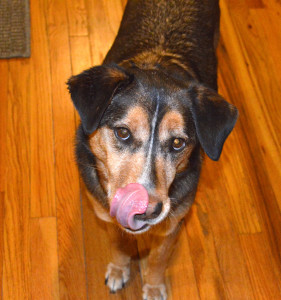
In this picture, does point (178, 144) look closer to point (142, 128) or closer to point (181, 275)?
point (142, 128)

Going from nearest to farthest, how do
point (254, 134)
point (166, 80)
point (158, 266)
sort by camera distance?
point (166, 80) < point (158, 266) < point (254, 134)

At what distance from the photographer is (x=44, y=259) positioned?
136 inches

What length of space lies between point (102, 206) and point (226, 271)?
120 centimetres

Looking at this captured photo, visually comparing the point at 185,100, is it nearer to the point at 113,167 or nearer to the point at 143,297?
the point at 113,167

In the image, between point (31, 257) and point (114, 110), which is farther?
point (31, 257)

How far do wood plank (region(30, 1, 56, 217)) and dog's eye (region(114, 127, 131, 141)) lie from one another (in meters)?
1.38

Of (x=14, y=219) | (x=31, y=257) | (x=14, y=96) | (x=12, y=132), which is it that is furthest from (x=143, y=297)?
(x=14, y=96)

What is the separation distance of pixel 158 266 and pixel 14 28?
301 centimetres

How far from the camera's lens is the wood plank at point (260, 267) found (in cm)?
343

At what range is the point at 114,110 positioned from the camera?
260 cm

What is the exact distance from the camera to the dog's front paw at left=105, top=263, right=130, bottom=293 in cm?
332

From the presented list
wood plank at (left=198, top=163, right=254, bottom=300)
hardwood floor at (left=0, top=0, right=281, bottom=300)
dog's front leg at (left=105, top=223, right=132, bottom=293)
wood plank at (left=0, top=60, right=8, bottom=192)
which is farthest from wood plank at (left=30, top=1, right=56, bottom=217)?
wood plank at (left=198, top=163, right=254, bottom=300)

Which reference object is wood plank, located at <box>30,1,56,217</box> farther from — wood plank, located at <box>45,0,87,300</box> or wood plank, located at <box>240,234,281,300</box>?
wood plank, located at <box>240,234,281,300</box>

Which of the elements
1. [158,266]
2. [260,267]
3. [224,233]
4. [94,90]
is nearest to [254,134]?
[224,233]
